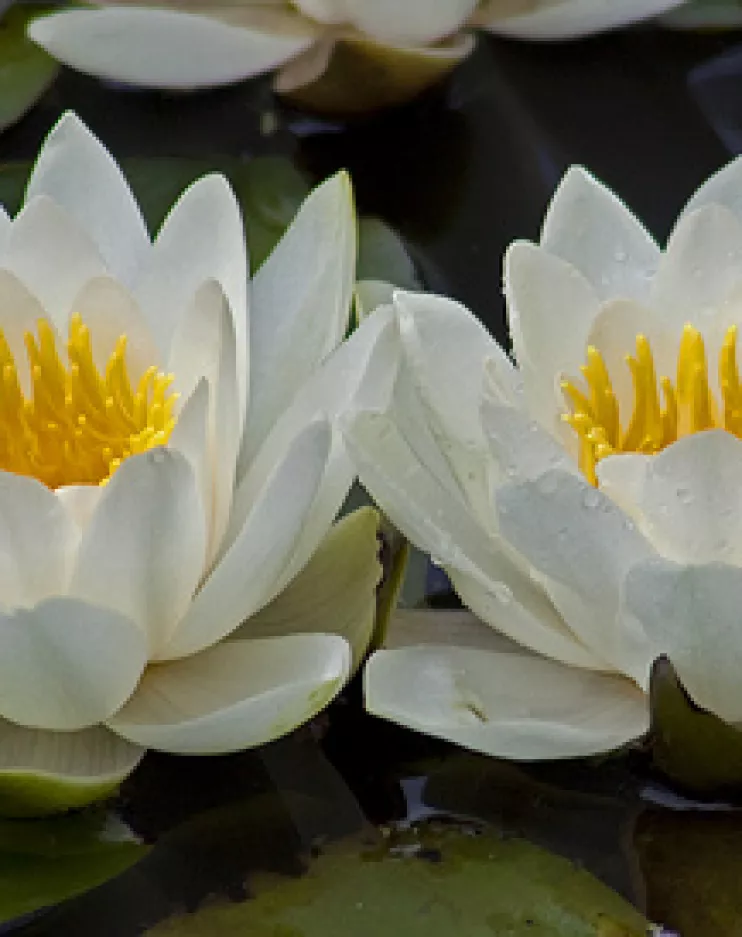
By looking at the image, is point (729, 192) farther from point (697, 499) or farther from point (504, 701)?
point (504, 701)

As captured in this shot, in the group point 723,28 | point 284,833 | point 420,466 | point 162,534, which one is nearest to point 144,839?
point 284,833

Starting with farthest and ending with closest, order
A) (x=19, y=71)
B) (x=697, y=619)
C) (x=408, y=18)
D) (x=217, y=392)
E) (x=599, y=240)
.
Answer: (x=19, y=71), (x=408, y=18), (x=599, y=240), (x=217, y=392), (x=697, y=619)

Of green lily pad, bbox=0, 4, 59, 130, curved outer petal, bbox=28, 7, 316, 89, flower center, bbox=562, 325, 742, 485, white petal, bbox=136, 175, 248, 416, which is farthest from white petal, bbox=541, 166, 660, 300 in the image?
green lily pad, bbox=0, 4, 59, 130

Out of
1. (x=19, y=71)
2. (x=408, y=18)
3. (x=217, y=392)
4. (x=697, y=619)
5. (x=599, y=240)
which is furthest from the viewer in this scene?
(x=19, y=71)

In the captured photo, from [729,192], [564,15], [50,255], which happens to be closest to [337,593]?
[50,255]

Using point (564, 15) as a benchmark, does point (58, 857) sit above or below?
below

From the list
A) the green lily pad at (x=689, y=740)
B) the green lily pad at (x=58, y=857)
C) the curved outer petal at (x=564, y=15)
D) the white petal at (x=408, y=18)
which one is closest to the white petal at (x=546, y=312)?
the green lily pad at (x=689, y=740)

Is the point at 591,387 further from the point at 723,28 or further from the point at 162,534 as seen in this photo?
the point at 723,28
